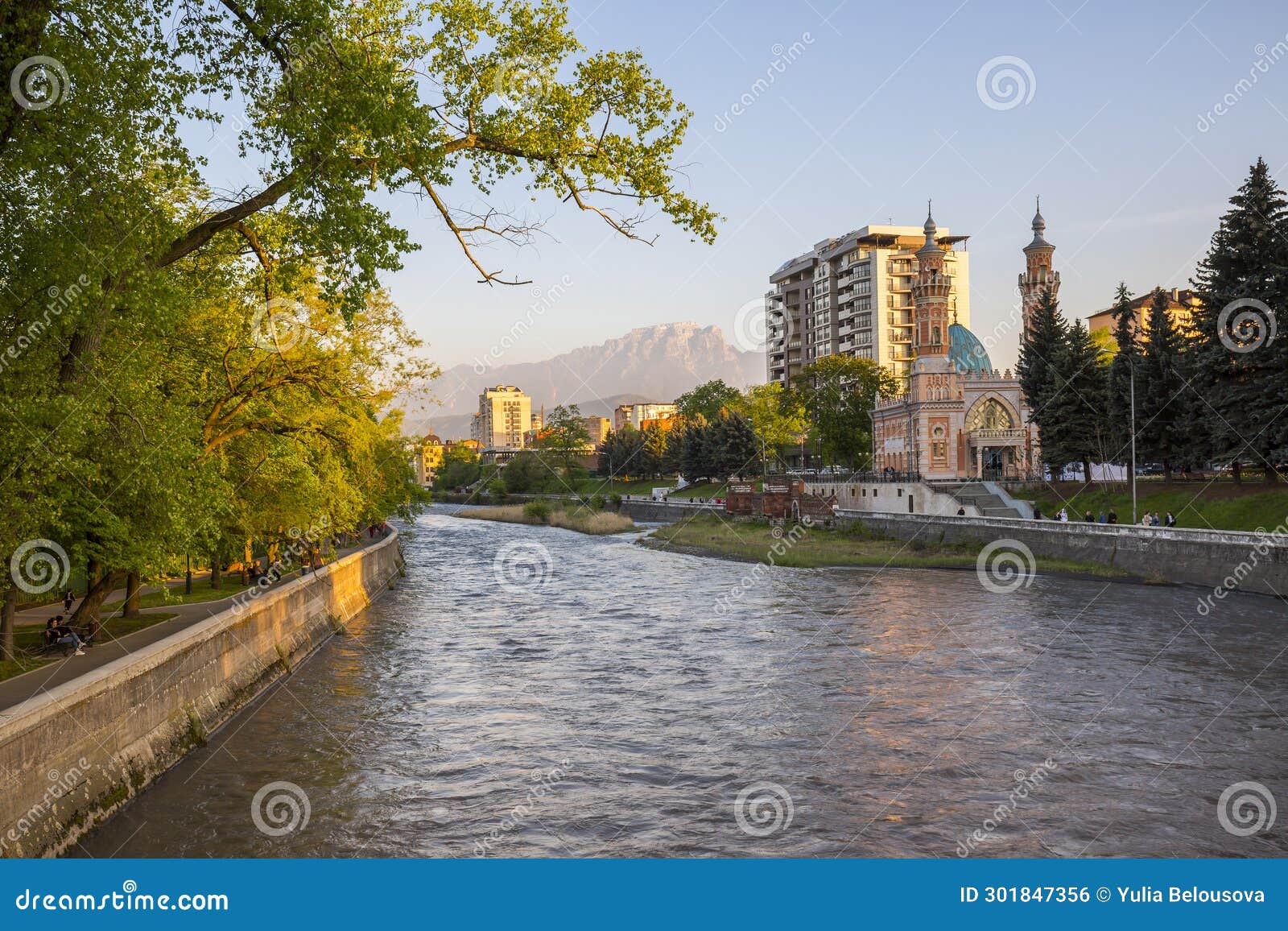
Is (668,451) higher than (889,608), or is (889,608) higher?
(668,451)

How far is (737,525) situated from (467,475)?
371 ft

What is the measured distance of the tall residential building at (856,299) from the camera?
141250 millimetres

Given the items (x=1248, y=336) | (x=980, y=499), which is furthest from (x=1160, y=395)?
(x=980, y=499)

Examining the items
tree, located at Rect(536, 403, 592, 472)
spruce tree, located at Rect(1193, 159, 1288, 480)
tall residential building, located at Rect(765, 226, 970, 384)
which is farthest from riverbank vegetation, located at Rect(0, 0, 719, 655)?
tree, located at Rect(536, 403, 592, 472)

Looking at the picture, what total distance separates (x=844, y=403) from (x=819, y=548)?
159 feet

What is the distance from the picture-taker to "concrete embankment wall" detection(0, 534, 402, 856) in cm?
1262

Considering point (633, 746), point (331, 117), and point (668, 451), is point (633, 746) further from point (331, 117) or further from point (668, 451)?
point (668, 451)

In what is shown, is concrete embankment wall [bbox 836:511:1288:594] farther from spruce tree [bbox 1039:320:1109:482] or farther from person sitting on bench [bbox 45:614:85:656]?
person sitting on bench [bbox 45:614:85:656]

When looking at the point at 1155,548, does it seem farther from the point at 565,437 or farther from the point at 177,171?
the point at 565,437

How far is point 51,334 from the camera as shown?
52.1ft

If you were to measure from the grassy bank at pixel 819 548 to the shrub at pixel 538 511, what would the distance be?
2998cm

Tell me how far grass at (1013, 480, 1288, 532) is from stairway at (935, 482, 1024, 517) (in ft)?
7.20

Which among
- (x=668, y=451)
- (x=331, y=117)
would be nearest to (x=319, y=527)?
(x=331, y=117)

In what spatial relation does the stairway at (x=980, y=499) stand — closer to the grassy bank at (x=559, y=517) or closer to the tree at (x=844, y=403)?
the tree at (x=844, y=403)
